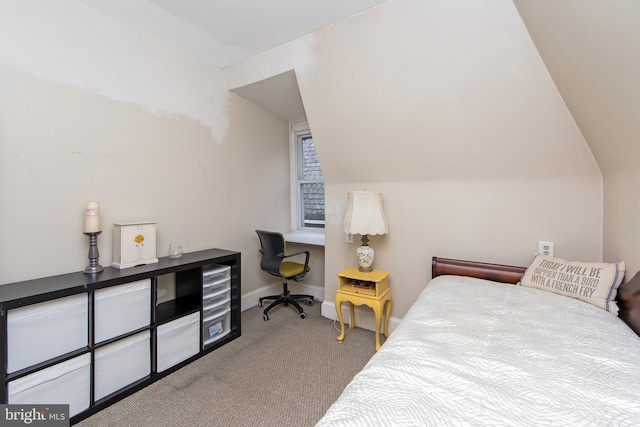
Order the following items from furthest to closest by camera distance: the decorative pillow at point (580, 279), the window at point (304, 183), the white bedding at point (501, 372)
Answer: the window at point (304, 183) < the decorative pillow at point (580, 279) < the white bedding at point (501, 372)

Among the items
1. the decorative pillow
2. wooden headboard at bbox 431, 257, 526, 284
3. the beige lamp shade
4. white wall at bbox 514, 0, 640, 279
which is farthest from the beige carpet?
white wall at bbox 514, 0, 640, 279

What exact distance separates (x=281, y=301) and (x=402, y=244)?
58.4 inches

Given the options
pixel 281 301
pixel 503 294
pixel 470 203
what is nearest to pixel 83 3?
pixel 281 301

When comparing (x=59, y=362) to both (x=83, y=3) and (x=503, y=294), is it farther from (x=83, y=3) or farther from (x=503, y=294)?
(x=503, y=294)

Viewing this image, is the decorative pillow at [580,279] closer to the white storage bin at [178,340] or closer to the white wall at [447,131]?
the white wall at [447,131]

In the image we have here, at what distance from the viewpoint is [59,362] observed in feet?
4.76

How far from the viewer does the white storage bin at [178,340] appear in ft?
6.25

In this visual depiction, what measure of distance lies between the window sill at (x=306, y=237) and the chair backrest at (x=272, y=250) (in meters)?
0.45

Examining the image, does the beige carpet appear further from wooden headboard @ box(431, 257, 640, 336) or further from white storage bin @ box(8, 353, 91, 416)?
wooden headboard @ box(431, 257, 640, 336)

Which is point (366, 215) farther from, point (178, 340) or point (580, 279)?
point (178, 340)

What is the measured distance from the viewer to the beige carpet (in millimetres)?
1540

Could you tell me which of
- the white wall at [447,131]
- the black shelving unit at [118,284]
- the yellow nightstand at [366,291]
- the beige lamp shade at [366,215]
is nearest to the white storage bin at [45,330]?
the black shelving unit at [118,284]

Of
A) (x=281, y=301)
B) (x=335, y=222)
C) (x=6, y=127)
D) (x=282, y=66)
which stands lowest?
(x=281, y=301)

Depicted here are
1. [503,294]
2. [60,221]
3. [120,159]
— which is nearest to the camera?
[503,294]
